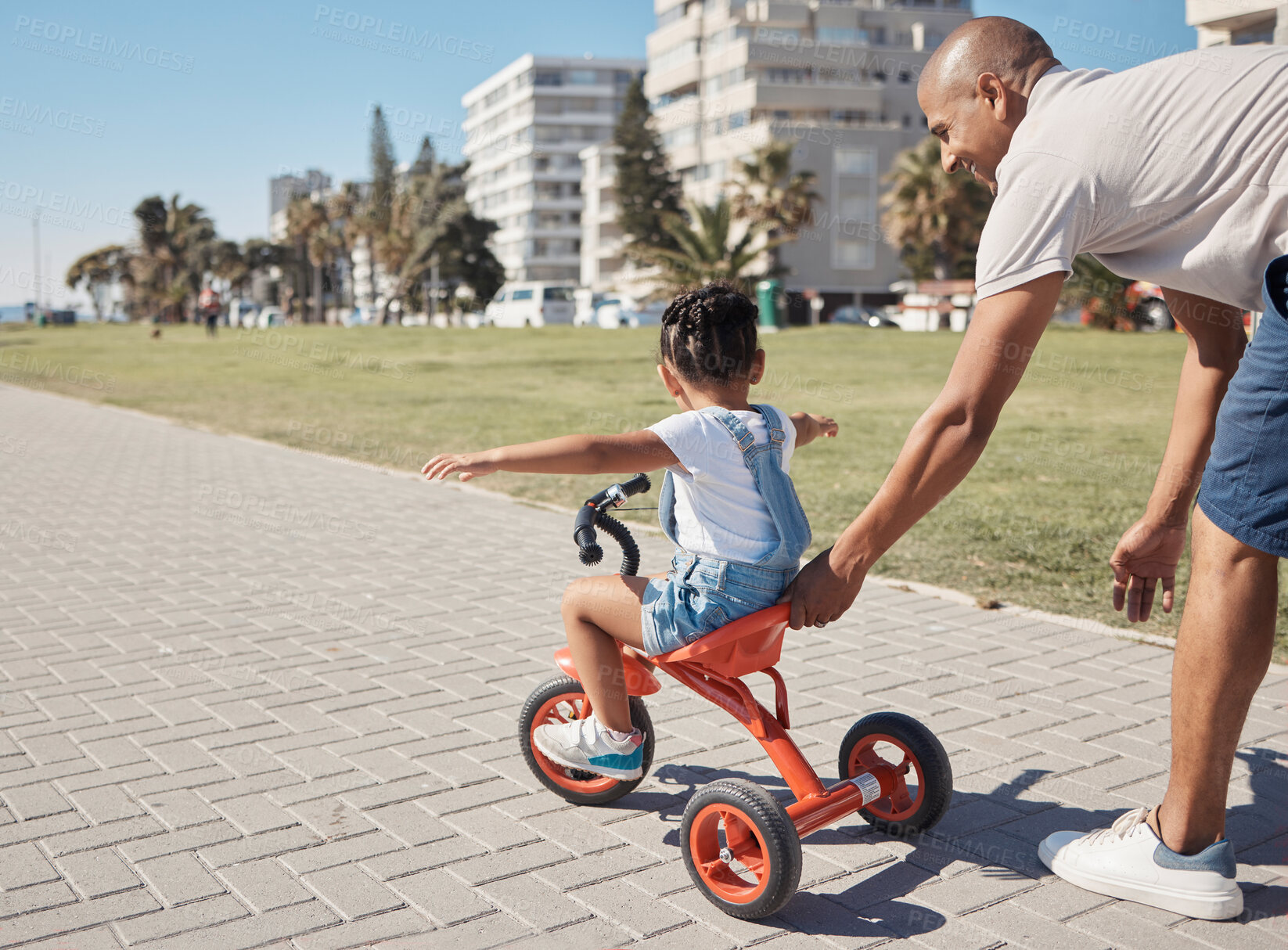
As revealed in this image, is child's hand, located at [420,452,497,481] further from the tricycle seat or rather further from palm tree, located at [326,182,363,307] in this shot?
palm tree, located at [326,182,363,307]

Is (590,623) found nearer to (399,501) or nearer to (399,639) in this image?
(399,639)

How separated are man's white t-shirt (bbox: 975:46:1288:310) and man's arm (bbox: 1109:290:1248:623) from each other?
1.68 ft

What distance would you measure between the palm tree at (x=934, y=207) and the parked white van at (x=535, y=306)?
48.0 ft

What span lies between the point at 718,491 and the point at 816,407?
12.7 m

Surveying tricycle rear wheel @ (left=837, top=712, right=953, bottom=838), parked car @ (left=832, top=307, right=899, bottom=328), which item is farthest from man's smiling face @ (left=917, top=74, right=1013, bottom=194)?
parked car @ (left=832, top=307, right=899, bottom=328)

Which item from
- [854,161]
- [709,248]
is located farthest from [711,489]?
[854,161]

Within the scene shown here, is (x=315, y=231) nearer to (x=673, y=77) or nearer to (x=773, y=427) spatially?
(x=673, y=77)

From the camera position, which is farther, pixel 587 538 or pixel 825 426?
pixel 825 426

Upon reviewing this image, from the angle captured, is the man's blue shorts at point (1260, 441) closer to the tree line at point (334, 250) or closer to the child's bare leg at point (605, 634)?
the child's bare leg at point (605, 634)

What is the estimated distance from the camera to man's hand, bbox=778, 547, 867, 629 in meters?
2.56

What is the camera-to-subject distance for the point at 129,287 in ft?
344

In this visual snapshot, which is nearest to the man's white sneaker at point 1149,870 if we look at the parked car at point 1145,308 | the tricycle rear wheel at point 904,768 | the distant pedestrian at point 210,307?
the tricycle rear wheel at point 904,768

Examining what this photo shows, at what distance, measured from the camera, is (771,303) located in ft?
119

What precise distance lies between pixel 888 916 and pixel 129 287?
11374cm
